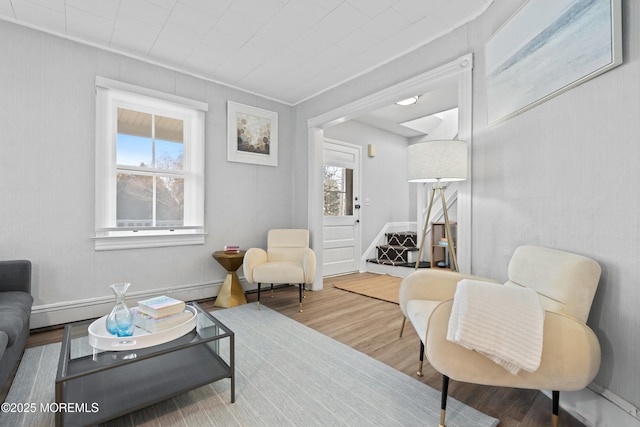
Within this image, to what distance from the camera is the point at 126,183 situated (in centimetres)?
315

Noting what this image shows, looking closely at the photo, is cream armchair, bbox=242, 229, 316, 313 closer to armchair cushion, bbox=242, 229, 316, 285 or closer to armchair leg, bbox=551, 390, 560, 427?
armchair cushion, bbox=242, 229, 316, 285

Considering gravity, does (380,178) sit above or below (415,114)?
below

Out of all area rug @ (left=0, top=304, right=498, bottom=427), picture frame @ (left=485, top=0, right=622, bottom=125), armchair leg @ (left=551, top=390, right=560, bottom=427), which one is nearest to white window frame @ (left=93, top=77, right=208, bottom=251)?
area rug @ (left=0, top=304, right=498, bottom=427)

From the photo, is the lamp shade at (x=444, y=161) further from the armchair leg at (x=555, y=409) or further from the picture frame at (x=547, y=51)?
the armchair leg at (x=555, y=409)

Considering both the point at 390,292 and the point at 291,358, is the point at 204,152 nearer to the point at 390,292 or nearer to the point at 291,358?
the point at 291,358

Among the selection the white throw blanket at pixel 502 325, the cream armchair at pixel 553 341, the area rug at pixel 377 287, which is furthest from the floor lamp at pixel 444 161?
the area rug at pixel 377 287

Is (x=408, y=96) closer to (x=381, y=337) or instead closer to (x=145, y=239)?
(x=381, y=337)

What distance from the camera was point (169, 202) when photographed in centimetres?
342

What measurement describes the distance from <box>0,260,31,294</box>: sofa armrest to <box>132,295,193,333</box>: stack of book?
123 centimetres

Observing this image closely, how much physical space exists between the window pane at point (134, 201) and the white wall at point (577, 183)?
315 cm

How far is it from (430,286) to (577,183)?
979mm

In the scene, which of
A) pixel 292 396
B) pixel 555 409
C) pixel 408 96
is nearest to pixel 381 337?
pixel 292 396

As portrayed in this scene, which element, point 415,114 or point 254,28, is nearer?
point 254,28

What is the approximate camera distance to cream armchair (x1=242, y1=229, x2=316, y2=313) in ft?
10.4
